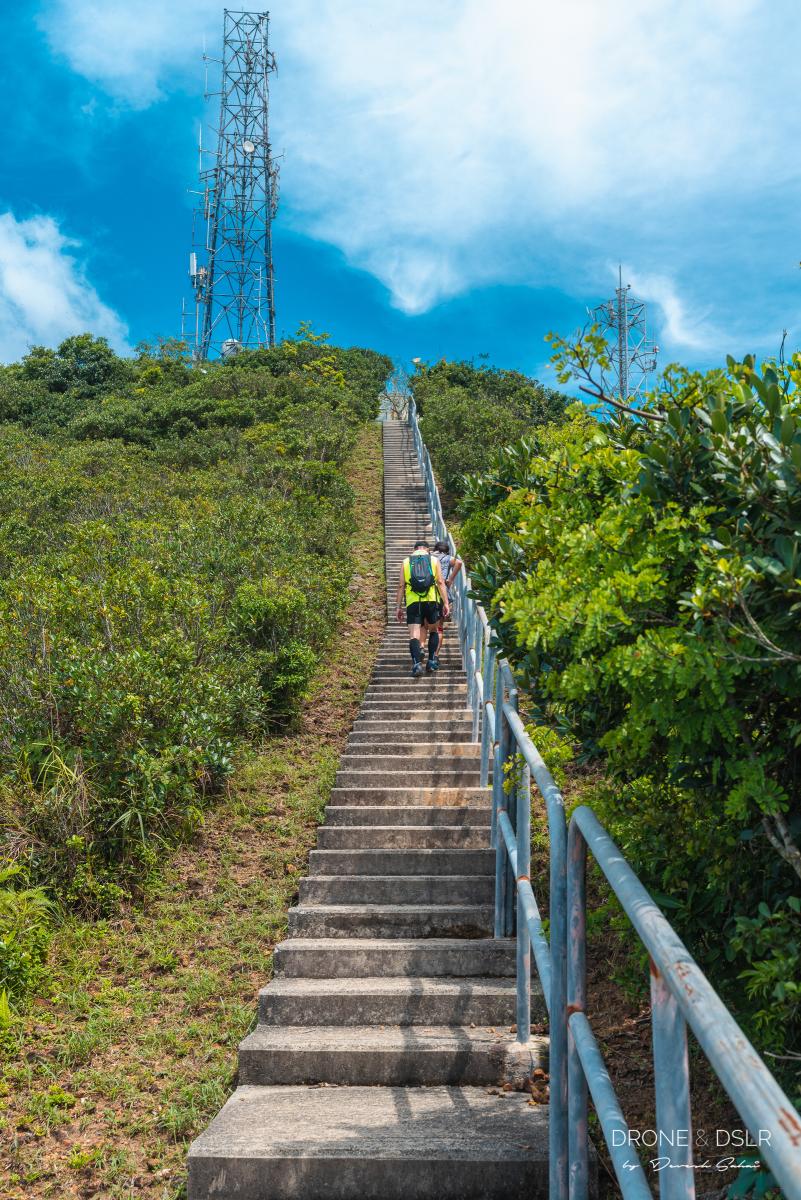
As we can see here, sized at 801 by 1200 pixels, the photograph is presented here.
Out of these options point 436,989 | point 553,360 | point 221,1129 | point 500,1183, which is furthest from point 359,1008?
point 553,360

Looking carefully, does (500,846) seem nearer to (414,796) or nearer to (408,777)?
(414,796)

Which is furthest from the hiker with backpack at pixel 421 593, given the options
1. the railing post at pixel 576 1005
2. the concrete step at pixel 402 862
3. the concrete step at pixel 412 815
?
the railing post at pixel 576 1005

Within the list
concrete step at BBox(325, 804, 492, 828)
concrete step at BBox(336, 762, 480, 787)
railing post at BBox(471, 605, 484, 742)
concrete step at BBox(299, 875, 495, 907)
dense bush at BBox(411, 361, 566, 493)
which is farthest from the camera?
dense bush at BBox(411, 361, 566, 493)

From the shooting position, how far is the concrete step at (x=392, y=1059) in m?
3.36

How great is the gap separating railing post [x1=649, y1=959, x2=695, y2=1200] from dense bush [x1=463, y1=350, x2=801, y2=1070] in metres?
0.49

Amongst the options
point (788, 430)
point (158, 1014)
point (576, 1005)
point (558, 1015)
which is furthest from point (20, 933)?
point (788, 430)

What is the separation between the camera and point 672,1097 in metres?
1.44

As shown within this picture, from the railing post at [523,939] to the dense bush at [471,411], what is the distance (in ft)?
34.7

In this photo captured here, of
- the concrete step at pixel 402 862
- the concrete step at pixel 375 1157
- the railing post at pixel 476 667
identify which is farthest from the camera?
the railing post at pixel 476 667

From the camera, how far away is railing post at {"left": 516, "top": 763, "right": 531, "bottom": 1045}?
3.35 m

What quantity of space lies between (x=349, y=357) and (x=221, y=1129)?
3629 cm

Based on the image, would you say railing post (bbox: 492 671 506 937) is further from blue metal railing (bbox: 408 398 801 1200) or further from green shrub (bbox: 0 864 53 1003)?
green shrub (bbox: 0 864 53 1003)

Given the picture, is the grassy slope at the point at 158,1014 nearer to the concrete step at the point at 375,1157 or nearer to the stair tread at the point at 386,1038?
the stair tread at the point at 386,1038

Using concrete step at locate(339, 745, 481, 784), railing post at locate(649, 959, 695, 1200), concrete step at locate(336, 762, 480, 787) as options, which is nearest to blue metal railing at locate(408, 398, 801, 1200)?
railing post at locate(649, 959, 695, 1200)
